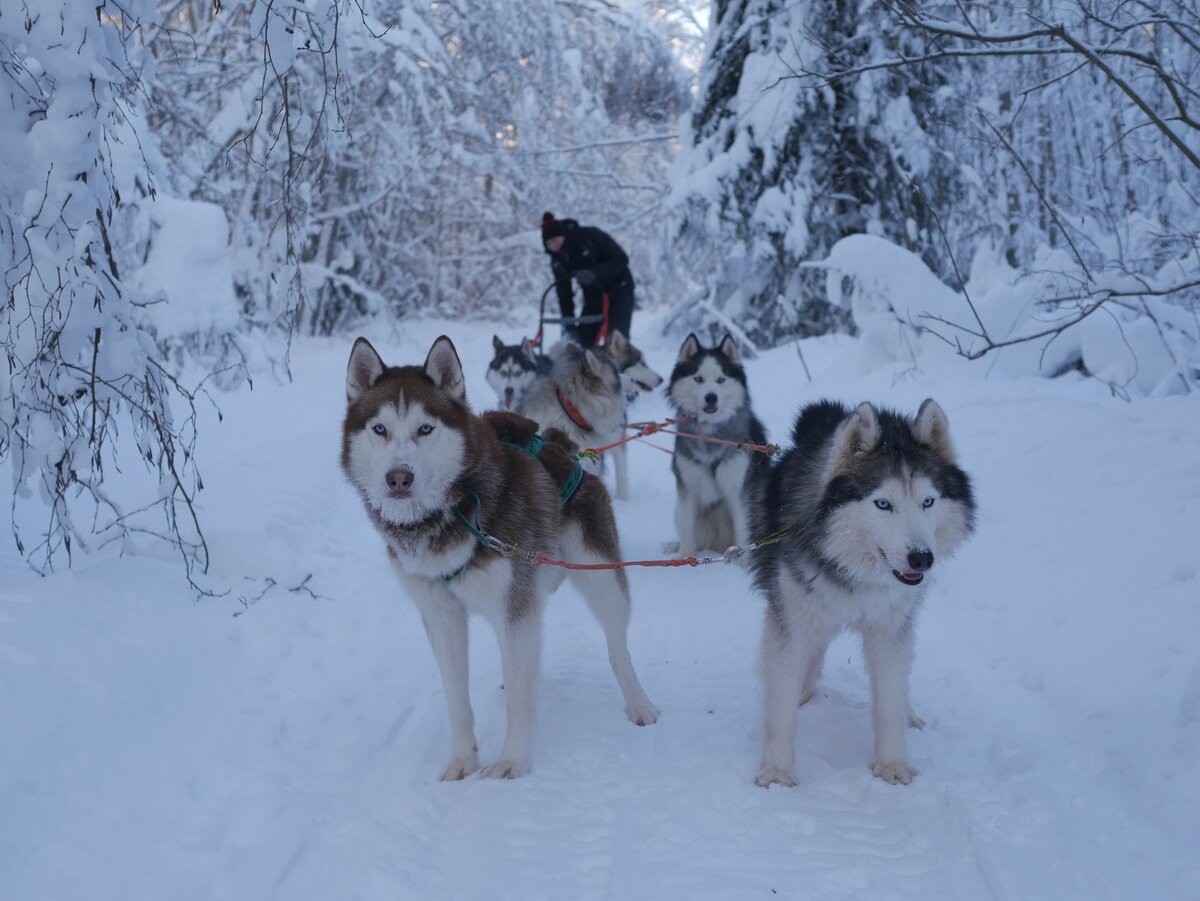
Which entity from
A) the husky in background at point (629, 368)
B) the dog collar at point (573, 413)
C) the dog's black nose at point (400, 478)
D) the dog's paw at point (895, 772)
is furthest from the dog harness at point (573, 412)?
the dog's paw at point (895, 772)

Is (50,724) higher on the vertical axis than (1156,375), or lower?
lower

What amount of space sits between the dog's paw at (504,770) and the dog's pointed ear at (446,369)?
120cm

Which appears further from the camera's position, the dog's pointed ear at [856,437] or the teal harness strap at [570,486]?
the teal harness strap at [570,486]

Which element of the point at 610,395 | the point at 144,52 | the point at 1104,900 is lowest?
the point at 1104,900

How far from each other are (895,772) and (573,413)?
13.1ft

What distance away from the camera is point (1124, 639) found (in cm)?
322

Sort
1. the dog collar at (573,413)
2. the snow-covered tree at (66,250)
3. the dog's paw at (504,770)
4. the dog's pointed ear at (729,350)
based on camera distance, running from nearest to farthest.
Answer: the snow-covered tree at (66,250), the dog's paw at (504,770), the dog's pointed ear at (729,350), the dog collar at (573,413)

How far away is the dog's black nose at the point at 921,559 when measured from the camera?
90.7 inches

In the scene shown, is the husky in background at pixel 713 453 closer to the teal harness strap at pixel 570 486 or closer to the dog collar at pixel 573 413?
the dog collar at pixel 573 413

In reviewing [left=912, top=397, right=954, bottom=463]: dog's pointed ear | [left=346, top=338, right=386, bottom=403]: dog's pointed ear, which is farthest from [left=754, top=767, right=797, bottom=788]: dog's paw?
[left=346, top=338, right=386, bottom=403]: dog's pointed ear

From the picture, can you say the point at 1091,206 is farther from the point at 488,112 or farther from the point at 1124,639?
the point at 488,112

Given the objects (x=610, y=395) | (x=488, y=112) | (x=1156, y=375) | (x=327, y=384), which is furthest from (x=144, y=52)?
(x=488, y=112)

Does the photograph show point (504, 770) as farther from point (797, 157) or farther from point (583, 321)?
point (797, 157)

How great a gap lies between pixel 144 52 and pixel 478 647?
2797 mm
